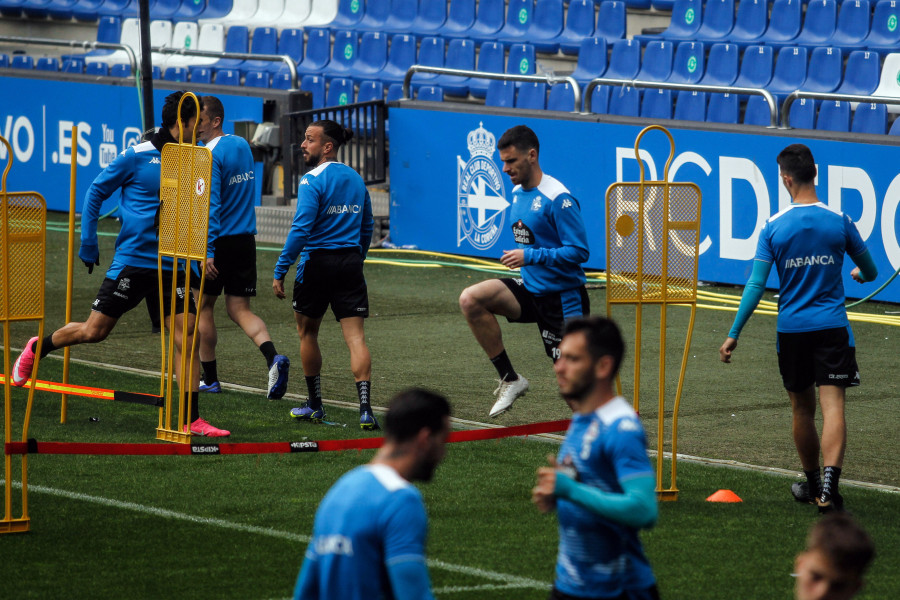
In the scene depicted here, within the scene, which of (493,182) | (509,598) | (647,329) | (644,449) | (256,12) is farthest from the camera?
(256,12)

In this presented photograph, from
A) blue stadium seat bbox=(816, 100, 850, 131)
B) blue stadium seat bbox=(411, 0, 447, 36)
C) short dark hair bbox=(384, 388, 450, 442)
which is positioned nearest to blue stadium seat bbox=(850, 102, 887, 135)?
blue stadium seat bbox=(816, 100, 850, 131)

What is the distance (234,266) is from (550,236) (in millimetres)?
3043

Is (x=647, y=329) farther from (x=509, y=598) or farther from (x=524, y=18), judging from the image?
(x=524, y=18)

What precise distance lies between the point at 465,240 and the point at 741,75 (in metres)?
4.53

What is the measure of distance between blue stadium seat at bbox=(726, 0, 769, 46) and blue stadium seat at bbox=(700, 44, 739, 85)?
62cm

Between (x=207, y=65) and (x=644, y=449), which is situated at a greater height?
(x=207, y=65)

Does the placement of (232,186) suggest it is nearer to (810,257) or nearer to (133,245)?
(133,245)

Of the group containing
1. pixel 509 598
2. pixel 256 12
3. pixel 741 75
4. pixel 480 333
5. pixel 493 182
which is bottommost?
pixel 509 598

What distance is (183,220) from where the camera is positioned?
894cm

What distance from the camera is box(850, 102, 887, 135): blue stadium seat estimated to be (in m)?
16.4

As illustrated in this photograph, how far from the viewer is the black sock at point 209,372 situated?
→ 35.6 feet

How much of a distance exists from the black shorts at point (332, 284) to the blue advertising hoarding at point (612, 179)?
680cm

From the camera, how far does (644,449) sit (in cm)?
422

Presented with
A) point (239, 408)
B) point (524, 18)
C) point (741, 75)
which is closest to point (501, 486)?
point (239, 408)
